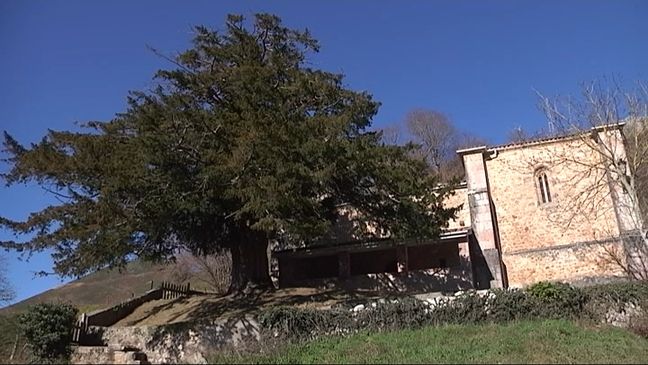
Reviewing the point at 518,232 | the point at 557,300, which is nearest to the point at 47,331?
the point at 557,300

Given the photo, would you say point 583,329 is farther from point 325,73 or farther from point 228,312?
point 325,73

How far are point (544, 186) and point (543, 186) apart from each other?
0.05 m

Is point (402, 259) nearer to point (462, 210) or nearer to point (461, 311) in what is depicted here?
point (462, 210)

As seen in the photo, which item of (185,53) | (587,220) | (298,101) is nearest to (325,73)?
(298,101)

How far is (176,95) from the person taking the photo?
1764 cm

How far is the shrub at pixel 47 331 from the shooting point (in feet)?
47.0

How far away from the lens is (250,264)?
2120cm

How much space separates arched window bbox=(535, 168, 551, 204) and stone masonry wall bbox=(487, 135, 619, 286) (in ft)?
0.46

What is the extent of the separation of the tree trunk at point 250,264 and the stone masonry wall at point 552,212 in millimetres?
11167

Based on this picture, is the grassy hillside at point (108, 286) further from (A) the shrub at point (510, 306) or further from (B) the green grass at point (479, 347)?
(A) the shrub at point (510, 306)

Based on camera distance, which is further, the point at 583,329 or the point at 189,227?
the point at 189,227

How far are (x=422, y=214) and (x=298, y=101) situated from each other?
593cm

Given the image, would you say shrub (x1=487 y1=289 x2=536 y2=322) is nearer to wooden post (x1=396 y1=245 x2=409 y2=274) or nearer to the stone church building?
the stone church building

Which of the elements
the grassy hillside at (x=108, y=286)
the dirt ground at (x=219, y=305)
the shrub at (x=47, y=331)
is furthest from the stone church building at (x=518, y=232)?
the grassy hillside at (x=108, y=286)
